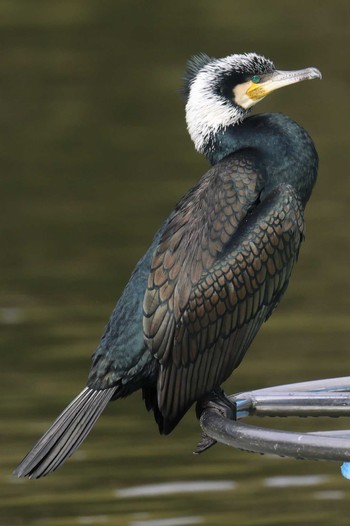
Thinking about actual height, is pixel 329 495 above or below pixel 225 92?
below

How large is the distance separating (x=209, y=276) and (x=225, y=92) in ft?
1.61

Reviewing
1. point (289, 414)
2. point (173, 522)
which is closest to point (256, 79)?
point (289, 414)

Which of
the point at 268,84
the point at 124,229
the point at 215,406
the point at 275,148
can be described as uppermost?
the point at 268,84

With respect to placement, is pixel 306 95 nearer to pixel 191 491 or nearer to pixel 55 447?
pixel 191 491

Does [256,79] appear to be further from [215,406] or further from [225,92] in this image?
[215,406]

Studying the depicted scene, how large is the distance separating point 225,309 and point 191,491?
7.22ft

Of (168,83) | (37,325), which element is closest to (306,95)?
(168,83)

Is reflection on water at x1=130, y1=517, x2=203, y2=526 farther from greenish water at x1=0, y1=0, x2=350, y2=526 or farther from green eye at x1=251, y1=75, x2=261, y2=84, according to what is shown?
green eye at x1=251, y1=75, x2=261, y2=84

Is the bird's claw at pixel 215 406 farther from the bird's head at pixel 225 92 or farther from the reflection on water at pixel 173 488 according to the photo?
the reflection on water at pixel 173 488

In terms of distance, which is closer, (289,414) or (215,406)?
(289,414)

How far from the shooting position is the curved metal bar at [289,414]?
11.7 feet

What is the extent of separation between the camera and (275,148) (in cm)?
460

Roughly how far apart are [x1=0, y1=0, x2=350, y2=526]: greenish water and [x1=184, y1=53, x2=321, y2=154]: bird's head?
1975 mm

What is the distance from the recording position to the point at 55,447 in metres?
4.38
